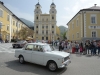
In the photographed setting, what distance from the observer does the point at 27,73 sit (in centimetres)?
611

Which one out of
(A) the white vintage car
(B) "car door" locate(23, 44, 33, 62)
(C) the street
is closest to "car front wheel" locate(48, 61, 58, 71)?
(A) the white vintage car

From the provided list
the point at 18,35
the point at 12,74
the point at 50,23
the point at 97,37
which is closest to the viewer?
the point at 12,74

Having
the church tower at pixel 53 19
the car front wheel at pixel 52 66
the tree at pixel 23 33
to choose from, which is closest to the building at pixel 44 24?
the church tower at pixel 53 19

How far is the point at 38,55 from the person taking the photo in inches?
284

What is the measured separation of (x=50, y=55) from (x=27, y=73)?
1.76 metres

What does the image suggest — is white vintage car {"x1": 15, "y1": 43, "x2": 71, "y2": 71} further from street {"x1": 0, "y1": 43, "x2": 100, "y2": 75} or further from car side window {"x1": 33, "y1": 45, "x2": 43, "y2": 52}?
street {"x1": 0, "y1": 43, "x2": 100, "y2": 75}

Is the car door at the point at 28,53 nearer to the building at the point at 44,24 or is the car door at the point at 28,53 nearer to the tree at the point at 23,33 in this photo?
the tree at the point at 23,33

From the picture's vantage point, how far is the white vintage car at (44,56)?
644 centimetres

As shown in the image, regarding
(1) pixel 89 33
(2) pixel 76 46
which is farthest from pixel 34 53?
(1) pixel 89 33

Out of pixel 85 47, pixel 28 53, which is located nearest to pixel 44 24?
pixel 85 47

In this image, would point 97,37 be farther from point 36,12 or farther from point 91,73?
point 36,12

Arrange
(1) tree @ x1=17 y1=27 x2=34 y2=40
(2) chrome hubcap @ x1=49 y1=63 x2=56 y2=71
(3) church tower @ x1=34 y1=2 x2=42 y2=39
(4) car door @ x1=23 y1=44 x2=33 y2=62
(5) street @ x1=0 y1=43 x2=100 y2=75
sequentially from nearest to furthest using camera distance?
(5) street @ x1=0 y1=43 x2=100 y2=75 < (2) chrome hubcap @ x1=49 y1=63 x2=56 y2=71 < (4) car door @ x1=23 y1=44 x2=33 y2=62 < (1) tree @ x1=17 y1=27 x2=34 y2=40 < (3) church tower @ x1=34 y1=2 x2=42 y2=39

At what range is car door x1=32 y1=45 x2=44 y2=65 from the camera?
707 centimetres

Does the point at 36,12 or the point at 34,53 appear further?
the point at 36,12
